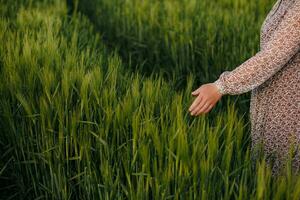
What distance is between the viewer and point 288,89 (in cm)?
158

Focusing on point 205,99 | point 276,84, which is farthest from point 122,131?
point 276,84

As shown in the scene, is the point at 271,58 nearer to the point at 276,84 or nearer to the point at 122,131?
the point at 276,84

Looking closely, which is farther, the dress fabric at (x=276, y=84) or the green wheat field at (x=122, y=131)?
the dress fabric at (x=276, y=84)

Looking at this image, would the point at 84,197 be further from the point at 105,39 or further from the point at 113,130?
the point at 105,39

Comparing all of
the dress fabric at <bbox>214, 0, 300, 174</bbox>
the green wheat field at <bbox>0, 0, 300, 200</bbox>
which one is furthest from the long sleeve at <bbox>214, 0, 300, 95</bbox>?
the green wheat field at <bbox>0, 0, 300, 200</bbox>

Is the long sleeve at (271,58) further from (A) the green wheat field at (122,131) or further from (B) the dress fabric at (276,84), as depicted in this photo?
(A) the green wheat field at (122,131)

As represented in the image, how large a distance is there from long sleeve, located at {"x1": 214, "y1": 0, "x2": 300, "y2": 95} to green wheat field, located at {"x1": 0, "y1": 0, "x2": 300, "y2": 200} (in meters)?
0.12

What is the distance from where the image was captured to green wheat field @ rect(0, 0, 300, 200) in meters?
1.34

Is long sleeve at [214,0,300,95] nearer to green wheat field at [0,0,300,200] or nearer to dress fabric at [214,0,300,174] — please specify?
dress fabric at [214,0,300,174]

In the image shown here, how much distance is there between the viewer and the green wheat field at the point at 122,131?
1.34 metres

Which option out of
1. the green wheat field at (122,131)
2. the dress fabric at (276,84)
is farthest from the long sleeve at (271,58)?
the green wheat field at (122,131)

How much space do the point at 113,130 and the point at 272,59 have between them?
0.55 metres

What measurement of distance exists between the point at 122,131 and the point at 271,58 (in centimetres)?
53

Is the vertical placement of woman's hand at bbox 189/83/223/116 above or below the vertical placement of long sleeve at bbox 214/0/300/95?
below
